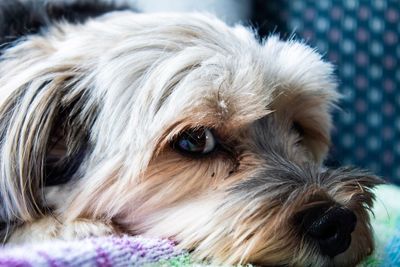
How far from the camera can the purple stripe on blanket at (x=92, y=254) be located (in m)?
0.98

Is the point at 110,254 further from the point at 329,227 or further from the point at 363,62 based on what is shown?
the point at 363,62

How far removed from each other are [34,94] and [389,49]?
1.70 metres

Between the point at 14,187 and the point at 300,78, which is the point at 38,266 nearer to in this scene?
the point at 14,187

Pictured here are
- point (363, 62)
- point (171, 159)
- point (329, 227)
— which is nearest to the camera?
point (329, 227)

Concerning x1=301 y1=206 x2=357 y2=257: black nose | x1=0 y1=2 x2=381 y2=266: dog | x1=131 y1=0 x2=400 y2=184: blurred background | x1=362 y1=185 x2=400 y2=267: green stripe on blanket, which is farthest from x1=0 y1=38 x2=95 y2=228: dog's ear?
x1=131 y1=0 x2=400 y2=184: blurred background

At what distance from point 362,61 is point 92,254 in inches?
74.0

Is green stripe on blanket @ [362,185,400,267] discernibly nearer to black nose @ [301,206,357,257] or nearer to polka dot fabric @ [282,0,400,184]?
black nose @ [301,206,357,257]

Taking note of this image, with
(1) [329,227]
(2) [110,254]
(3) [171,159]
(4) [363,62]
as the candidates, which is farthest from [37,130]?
(4) [363,62]

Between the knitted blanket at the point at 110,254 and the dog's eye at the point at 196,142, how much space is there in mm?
220

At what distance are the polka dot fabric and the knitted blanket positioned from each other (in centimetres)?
135

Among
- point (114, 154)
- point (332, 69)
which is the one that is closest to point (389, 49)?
point (332, 69)

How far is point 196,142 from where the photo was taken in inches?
53.6

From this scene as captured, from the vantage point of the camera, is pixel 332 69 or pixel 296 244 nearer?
pixel 296 244

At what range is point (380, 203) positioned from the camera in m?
1.68
